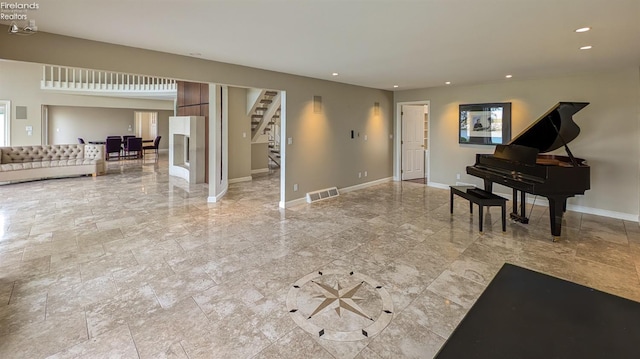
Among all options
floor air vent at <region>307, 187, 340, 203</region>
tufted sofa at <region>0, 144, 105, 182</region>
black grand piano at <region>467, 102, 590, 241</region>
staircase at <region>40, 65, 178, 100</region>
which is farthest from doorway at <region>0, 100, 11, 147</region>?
black grand piano at <region>467, 102, 590, 241</region>

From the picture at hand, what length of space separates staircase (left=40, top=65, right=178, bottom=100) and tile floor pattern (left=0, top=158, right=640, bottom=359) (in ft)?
18.6

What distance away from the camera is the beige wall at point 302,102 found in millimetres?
3338

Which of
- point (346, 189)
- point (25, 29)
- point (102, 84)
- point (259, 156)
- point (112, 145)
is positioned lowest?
point (346, 189)

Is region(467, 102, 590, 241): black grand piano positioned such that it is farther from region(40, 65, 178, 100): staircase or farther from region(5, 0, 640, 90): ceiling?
region(40, 65, 178, 100): staircase

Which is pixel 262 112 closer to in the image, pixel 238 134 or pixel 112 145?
pixel 238 134

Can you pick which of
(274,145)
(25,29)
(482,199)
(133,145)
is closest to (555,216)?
(482,199)

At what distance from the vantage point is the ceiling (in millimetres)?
2537

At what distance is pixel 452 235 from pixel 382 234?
942mm

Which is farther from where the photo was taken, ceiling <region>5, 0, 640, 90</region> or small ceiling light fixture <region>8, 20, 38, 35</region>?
small ceiling light fixture <region>8, 20, 38, 35</region>

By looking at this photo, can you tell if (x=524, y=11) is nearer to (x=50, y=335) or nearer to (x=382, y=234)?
(x=382, y=234)

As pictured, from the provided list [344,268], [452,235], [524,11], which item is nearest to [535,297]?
[344,268]

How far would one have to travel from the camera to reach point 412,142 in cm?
852

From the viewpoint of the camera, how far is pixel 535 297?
107 cm

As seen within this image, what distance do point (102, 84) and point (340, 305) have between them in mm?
12245
